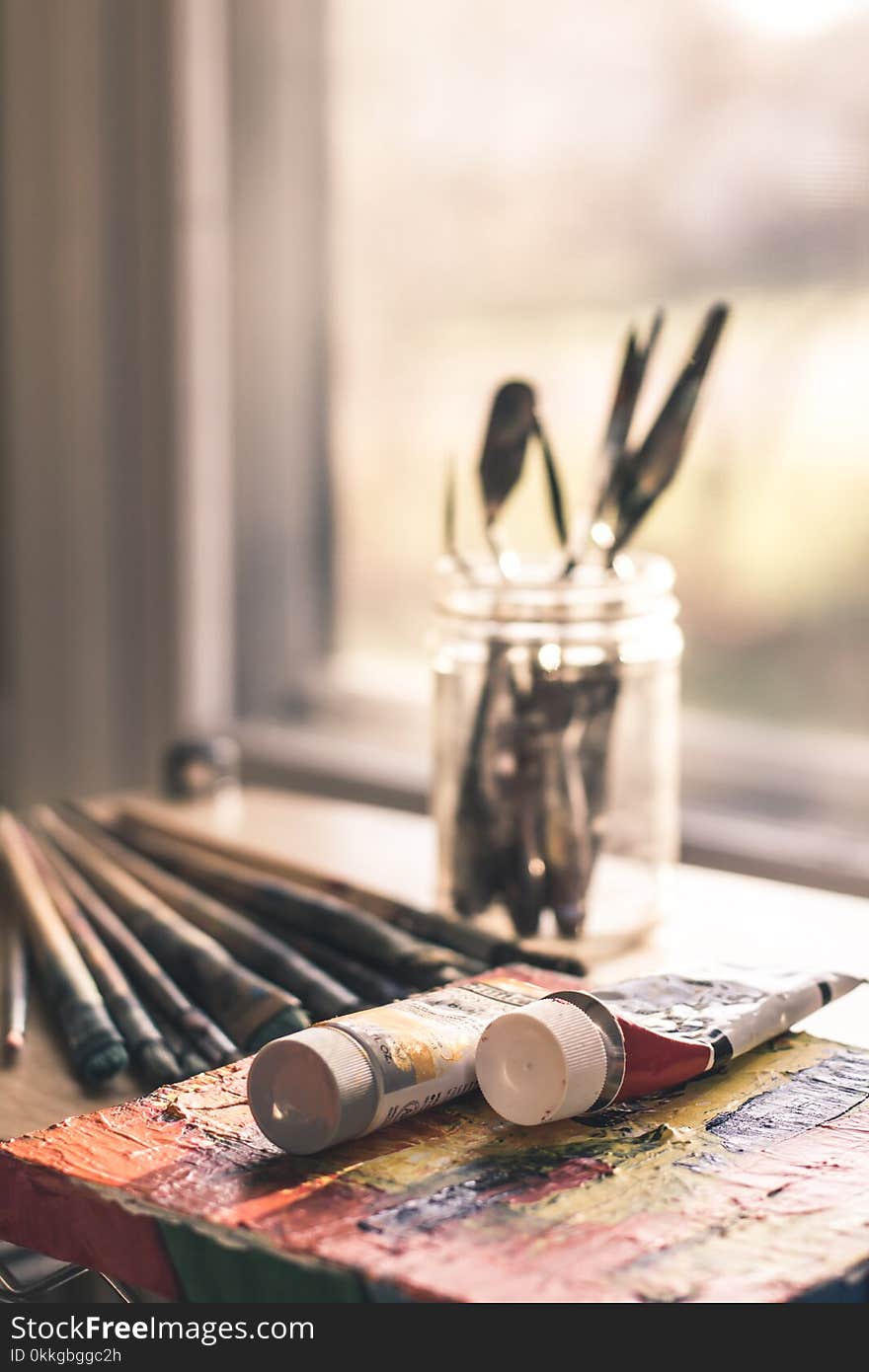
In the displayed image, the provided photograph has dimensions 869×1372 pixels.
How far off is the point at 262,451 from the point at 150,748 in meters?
0.26

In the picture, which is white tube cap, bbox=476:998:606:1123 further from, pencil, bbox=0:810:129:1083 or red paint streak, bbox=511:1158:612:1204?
pencil, bbox=0:810:129:1083

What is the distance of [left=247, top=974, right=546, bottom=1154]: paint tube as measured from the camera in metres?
0.41

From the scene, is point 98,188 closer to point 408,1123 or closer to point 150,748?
point 150,748

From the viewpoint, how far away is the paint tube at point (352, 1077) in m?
0.41

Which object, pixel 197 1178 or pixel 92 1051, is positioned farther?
pixel 92 1051

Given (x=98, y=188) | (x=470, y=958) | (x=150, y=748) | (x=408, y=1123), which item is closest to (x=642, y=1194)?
(x=408, y=1123)

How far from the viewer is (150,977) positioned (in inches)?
23.6

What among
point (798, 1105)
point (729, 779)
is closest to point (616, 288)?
point (729, 779)

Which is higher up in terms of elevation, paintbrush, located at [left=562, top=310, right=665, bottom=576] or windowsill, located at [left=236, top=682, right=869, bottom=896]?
paintbrush, located at [left=562, top=310, right=665, bottom=576]

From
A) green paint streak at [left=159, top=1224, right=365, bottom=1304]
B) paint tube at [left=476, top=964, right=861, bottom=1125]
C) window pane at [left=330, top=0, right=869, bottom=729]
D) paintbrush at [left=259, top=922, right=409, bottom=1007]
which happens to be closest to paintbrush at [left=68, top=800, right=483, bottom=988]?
paintbrush at [left=259, top=922, right=409, bottom=1007]

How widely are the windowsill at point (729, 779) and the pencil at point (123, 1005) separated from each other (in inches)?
16.0

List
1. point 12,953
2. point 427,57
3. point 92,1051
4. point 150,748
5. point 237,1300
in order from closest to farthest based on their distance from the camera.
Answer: point 237,1300 < point 92,1051 < point 12,953 < point 427,57 < point 150,748

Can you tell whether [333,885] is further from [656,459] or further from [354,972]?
[656,459]

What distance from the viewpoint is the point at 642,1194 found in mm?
398
